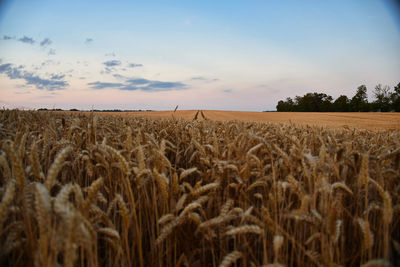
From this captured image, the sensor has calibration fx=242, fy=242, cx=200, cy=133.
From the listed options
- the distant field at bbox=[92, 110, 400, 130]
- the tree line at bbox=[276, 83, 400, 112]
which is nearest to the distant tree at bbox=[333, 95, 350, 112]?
the tree line at bbox=[276, 83, 400, 112]

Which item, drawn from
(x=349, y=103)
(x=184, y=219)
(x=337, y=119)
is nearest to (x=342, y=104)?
(x=349, y=103)

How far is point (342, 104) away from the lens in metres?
77.3

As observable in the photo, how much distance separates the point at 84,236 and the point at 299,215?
884 millimetres

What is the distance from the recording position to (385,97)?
63750mm

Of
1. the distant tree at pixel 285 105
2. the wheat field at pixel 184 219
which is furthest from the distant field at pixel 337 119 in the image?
the distant tree at pixel 285 105

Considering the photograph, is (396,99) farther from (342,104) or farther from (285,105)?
(285,105)

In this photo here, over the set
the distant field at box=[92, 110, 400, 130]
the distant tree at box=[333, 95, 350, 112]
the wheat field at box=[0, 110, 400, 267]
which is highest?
the distant tree at box=[333, 95, 350, 112]

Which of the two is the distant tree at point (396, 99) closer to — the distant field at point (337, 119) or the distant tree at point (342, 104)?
the distant tree at point (342, 104)

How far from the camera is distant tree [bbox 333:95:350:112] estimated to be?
77188 millimetres

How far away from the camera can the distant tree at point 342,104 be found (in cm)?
7719

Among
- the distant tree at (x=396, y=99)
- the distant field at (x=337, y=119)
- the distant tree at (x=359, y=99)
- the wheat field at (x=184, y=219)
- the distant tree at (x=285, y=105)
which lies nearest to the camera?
the wheat field at (x=184, y=219)

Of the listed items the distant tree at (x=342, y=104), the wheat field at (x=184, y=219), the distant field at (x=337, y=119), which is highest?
the distant tree at (x=342, y=104)

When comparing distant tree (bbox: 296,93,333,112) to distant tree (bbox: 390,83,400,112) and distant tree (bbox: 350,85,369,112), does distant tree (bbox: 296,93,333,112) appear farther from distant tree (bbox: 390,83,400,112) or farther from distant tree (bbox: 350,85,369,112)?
distant tree (bbox: 390,83,400,112)

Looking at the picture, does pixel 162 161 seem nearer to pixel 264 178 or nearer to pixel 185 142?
pixel 264 178
